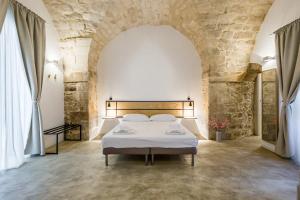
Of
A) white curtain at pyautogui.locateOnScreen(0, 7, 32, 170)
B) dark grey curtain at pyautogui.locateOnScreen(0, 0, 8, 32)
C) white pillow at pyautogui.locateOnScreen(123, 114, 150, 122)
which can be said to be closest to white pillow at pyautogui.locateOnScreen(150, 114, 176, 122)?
white pillow at pyautogui.locateOnScreen(123, 114, 150, 122)

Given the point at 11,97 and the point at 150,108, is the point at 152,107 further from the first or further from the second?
the point at 11,97

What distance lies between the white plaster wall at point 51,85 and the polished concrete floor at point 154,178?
104 centimetres

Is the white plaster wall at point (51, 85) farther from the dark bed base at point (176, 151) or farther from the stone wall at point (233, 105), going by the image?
the stone wall at point (233, 105)

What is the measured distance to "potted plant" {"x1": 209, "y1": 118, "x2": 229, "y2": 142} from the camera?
207 inches

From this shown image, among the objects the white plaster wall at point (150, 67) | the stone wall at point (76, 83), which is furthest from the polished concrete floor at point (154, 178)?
the white plaster wall at point (150, 67)

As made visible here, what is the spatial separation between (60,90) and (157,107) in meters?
2.62

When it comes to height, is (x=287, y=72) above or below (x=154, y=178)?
above

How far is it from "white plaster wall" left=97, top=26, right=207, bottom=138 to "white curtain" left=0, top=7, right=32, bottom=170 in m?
2.41

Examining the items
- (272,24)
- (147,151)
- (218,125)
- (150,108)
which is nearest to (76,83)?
(150,108)

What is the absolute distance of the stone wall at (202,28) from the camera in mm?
4605

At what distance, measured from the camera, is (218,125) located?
5301 millimetres

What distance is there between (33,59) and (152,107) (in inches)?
125

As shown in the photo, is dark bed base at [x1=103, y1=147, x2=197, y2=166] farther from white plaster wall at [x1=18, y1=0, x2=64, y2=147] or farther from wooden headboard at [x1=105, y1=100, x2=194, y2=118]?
wooden headboard at [x1=105, y1=100, x2=194, y2=118]

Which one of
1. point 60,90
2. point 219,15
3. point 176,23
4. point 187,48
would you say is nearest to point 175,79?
point 187,48
